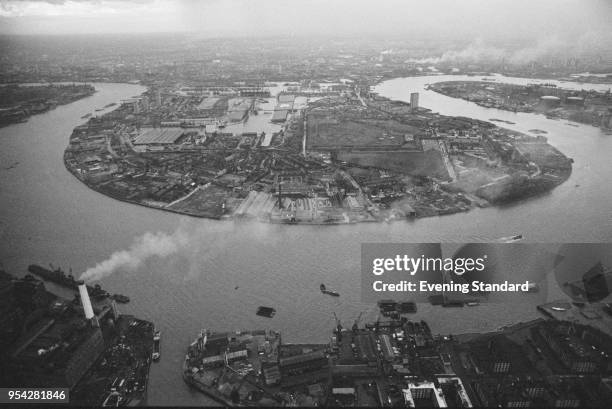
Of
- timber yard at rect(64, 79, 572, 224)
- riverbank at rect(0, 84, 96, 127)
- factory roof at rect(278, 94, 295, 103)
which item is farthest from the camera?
factory roof at rect(278, 94, 295, 103)

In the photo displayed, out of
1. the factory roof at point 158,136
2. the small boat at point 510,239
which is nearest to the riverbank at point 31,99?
the factory roof at point 158,136

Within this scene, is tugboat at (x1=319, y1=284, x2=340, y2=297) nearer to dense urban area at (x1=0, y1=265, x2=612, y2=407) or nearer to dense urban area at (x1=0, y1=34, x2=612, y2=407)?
dense urban area at (x1=0, y1=34, x2=612, y2=407)

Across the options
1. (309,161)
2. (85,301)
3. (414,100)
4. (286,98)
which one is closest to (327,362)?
(85,301)

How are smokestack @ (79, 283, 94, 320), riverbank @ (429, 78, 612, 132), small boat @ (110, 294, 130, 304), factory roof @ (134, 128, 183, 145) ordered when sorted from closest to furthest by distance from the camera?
smokestack @ (79, 283, 94, 320), small boat @ (110, 294, 130, 304), factory roof @ (134, 128, 183, 145), riverbank @ (429, 78, 612, 132)

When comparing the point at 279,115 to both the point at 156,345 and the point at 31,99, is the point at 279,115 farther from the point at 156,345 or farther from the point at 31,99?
the point at 156,345

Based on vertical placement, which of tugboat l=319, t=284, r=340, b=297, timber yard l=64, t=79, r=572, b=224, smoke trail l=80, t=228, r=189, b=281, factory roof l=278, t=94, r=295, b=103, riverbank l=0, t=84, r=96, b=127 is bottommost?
tugboat l=319, t=284, r=340, b=297

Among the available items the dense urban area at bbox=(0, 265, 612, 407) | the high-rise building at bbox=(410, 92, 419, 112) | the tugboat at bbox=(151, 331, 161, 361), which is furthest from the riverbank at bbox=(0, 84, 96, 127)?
the high-rise building at bbox=(410, 92, 419, 112)

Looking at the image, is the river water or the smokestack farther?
the river water

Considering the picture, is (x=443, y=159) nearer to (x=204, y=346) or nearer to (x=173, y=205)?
(x=173, y=205)
